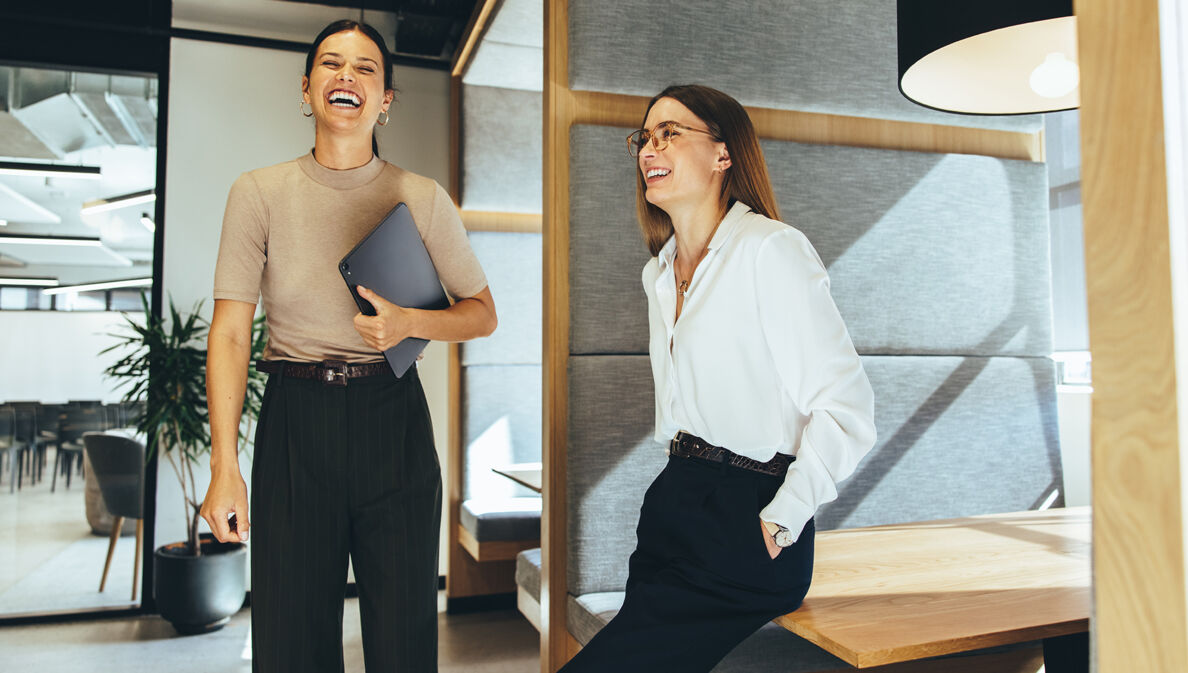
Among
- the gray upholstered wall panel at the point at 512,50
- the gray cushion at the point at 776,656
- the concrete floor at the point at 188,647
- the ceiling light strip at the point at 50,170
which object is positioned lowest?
the concrete floor at the point at 188,647

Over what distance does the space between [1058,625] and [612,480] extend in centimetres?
107

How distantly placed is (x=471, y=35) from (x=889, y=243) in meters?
2.19

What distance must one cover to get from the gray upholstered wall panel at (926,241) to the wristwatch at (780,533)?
113 cm

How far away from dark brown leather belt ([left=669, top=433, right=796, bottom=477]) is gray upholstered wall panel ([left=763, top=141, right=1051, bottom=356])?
39.8 inches

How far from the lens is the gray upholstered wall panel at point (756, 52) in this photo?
2.17m

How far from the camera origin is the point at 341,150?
64.6 inches

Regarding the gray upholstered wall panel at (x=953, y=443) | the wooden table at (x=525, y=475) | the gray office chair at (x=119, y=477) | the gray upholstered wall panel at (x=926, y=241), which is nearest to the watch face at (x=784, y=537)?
the gray upholstered wall panel at (x=953, y=443)

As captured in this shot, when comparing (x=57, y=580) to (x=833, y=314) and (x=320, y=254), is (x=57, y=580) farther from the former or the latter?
(x=833, y=314)

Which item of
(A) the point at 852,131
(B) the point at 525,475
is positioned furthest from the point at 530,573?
(A) the point at 852,131

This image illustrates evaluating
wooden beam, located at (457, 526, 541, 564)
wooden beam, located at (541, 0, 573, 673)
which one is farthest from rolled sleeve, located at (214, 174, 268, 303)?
wooden beam, located at (457, 526, 541, 564)

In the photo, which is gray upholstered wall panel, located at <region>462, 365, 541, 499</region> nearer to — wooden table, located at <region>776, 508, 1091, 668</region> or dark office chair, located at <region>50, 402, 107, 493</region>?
dark office chair, located at <region>50, 402, 107, 493</region>

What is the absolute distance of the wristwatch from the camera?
1.27 m

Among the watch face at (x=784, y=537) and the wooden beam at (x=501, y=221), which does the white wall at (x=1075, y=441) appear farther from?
the wooden beam at (x=501, y=221)

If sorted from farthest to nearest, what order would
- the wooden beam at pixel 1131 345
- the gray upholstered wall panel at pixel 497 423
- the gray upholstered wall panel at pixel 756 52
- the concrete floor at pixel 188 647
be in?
the gray upholstered wall panel at pixel 497 423 < the concrete floor at pixel 188 647 < the gray upholstered wall panel at pixel 756 52 < the wooden beam at pixel 1131 345
